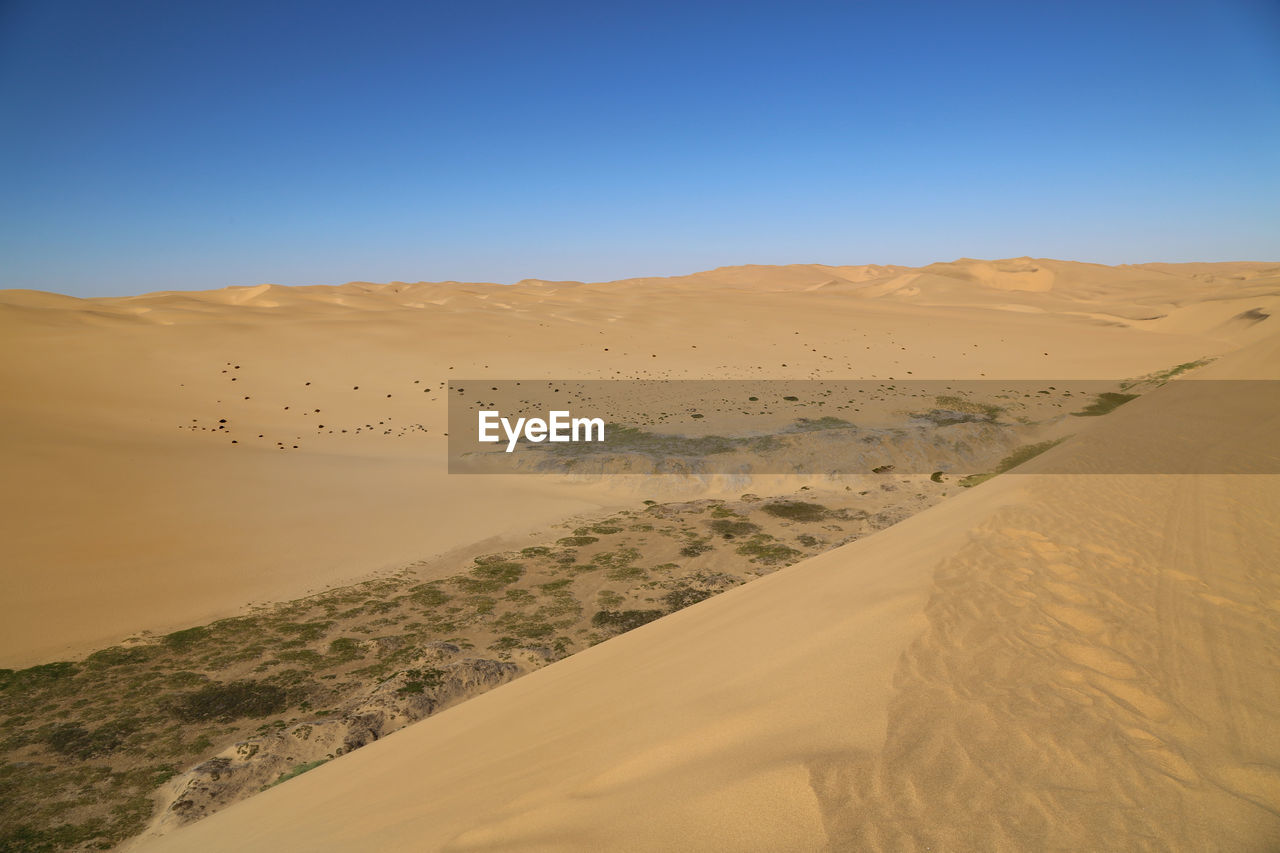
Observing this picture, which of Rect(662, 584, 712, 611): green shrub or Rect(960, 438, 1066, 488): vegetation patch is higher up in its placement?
Rect(960, 438, 1066, 488): vegetation patch

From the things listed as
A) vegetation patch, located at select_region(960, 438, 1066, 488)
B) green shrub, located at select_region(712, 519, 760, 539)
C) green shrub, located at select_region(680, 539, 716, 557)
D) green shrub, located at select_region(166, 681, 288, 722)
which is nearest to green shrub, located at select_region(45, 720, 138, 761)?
green shrub, located at select_region(166, 681, 288, 722)

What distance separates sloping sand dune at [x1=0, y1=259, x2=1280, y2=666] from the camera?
9.62 meters

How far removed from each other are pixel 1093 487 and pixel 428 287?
66492mm

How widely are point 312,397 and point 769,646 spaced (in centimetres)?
2085

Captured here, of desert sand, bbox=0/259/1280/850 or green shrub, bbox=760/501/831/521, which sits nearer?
desert sand, bbox=0/259/1280/850

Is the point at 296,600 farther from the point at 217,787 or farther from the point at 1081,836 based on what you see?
the point at 1081,836

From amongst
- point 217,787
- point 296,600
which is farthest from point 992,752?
point 296,600

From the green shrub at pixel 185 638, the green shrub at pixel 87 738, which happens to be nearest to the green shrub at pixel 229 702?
the green shrub at pixel 87 738

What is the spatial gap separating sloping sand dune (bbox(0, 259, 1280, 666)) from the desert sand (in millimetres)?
92

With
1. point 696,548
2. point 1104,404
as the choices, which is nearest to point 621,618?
point 696,548

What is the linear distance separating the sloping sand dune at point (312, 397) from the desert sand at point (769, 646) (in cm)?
9

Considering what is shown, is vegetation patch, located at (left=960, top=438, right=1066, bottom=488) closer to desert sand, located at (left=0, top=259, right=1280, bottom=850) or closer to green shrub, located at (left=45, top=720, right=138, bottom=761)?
desert sand, located at (left=0, top=259, right=1280, bottom=850)

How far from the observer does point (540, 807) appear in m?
3.01

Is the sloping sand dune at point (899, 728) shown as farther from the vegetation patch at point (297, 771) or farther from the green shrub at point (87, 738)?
Answer: the green shrub at point (87, 738)
